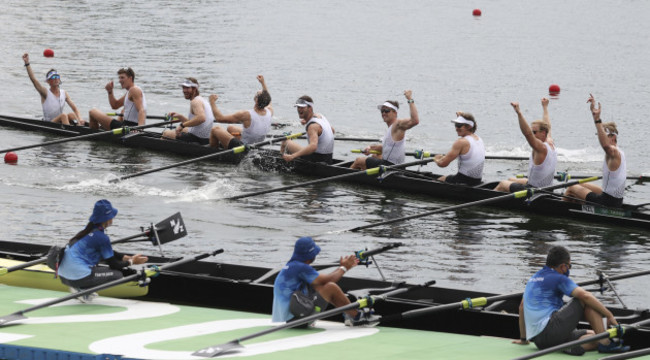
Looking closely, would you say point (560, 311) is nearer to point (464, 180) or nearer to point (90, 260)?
point (90, 260)

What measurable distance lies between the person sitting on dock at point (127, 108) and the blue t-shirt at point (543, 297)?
42.5 feet

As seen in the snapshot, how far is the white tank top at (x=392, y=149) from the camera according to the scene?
18422mm

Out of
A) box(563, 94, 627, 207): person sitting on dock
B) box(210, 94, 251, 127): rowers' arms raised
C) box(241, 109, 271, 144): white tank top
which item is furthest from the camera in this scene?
box(241, 109, 271, 144): white tank top

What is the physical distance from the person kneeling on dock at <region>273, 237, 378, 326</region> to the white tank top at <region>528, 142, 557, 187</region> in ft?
21.8

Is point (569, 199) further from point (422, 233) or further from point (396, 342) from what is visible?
point (396, 342)

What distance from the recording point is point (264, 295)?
12.1 m

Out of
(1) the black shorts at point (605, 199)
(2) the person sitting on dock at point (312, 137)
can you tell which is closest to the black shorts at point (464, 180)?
(1) the black shorts at point (605, 199)

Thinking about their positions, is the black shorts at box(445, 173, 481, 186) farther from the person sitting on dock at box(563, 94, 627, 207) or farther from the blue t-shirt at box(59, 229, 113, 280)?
the blue t-shirt at box(59, 229, 113, 280)

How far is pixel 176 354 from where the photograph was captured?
9.62 m

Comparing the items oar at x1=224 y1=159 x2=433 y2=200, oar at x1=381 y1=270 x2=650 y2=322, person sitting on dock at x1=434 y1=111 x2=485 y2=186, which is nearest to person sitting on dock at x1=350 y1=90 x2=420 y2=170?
oar at x1=224 y1=159 x2=433 y2=200

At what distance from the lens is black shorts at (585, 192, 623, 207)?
16.3 m

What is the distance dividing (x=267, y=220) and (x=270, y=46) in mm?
24372

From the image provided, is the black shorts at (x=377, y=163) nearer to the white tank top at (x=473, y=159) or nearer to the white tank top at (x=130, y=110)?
the white tank top at (x=473, y=159)

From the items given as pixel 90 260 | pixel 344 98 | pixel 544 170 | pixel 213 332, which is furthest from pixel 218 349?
pixel 344 98
